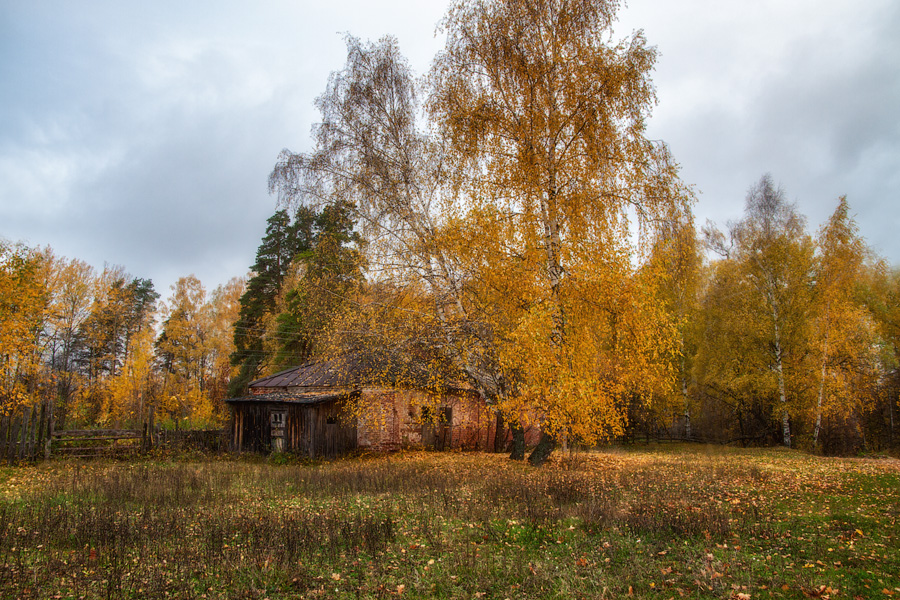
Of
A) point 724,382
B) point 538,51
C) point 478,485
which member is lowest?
point 478,485

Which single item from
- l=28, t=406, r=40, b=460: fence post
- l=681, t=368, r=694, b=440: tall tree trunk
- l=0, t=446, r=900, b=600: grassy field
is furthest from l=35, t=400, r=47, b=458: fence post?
l=681, t=368, r=694, b=440: tall tree trunk

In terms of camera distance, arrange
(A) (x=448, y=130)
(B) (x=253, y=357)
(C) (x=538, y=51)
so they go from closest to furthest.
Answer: (C) (x=538, y=51) < (A) (x=448, y=130) < (B) (x=253, y=357)

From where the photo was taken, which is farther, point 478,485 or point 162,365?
point 162,365

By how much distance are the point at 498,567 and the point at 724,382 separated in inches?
922

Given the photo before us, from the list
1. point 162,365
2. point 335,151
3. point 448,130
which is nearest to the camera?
point 448,130

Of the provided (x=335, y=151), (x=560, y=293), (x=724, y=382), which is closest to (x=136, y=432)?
(x=335, y=151)

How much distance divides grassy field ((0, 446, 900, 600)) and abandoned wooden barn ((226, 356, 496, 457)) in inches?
254

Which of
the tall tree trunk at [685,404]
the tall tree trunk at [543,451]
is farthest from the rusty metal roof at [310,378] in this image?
the tall tree trunk at [685,404]

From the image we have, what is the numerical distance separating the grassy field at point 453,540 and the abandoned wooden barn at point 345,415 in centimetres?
645

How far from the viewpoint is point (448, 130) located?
1347cm

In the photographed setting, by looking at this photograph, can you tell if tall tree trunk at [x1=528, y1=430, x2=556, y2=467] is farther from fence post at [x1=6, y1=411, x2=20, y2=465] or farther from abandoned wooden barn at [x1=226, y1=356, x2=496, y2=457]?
fence post at [x1=6, y1=411, x2=20, y2=465]

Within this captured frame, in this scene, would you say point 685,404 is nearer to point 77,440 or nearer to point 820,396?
point 820,396

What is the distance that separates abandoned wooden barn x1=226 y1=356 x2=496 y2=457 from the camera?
18656 mm

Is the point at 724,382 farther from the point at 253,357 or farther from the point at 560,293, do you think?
the point at 253,357
